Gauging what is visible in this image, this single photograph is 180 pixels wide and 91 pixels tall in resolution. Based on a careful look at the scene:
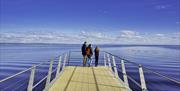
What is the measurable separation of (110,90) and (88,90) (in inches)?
31.7

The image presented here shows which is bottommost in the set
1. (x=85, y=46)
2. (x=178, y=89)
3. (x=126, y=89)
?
(x=178, y=89)

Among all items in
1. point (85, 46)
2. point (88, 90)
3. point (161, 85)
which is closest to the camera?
point (88, 90)

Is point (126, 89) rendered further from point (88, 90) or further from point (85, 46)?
point (85, 46)

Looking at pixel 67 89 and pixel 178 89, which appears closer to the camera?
pixel 67 89

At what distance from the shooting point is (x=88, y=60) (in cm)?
1736

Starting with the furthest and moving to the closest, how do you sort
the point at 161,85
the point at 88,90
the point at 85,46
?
the point at 161,85
the point at 85,46
the point at 88,90

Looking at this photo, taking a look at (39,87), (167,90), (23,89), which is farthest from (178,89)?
(23,89)

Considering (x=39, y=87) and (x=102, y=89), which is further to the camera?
(x=39, y=87)

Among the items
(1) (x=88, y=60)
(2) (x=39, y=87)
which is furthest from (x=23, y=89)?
(1) (x=88, y=60)

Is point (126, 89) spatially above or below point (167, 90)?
above

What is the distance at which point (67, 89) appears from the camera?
784 cm

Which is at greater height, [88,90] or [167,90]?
[88,90]

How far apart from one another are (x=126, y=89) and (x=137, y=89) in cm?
941

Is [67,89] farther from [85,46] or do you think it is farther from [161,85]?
[161,85]
